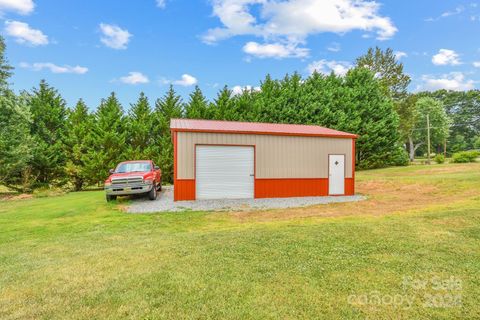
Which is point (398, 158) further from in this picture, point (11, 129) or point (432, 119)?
point (11, 129)

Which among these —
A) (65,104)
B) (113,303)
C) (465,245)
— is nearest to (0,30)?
(65,104)

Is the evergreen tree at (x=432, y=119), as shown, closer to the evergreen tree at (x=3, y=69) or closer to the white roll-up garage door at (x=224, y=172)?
the white roll-up garage door at (x=224, y=172)

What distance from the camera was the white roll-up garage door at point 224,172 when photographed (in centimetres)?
1135

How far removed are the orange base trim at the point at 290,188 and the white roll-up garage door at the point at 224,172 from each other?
50cm

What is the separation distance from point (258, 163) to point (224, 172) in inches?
62.5

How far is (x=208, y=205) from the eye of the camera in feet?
33.2

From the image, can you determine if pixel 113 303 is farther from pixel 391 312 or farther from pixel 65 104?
pixel 65 104

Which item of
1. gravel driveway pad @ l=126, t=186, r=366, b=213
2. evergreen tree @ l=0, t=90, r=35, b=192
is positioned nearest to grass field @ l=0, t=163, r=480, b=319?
gravel driveway pad @ l=126, t=186, r=366, b=213

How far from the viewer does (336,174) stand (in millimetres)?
12945

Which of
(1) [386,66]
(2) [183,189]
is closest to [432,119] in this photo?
(1) [386,66]

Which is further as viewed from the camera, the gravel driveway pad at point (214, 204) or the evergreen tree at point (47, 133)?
the evergreen tree at point (47, 133)

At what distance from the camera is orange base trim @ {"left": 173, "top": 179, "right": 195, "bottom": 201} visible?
11.0m

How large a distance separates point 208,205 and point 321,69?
23740 mm

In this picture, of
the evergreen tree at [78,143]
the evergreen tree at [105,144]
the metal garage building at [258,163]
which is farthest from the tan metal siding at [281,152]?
the evergreen tree at [78,143]
